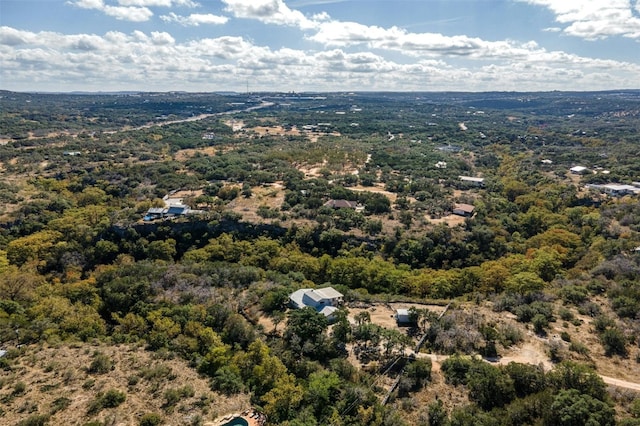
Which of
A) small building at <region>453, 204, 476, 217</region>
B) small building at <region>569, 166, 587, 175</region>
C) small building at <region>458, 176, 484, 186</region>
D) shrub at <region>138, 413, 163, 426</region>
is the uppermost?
small building at <region>569, 166, 587, 175</region>

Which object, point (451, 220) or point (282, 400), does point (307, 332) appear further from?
point (451, 220)

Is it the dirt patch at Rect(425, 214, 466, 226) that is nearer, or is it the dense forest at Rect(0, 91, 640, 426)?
the dense forest at Rect(0, 91, 640, 426)

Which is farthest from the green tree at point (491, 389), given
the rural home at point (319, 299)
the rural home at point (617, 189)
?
the rural home at point (617, 189)

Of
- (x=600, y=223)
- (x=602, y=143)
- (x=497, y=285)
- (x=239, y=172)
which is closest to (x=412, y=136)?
(x=602, y=143)

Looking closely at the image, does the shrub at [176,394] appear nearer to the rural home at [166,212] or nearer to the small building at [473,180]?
the rural home at [166,212]

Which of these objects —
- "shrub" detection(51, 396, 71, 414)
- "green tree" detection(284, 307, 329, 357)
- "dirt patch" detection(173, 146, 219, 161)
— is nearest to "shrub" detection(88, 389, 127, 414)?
"shrub" detection(51, 396, 71, 414)

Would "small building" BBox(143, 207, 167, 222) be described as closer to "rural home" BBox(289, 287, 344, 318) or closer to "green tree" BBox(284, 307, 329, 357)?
"rural home" BBox(289, 287, 344, 318)

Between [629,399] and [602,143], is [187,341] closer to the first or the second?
[629,399]

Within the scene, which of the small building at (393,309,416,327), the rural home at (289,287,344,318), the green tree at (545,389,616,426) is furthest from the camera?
the rural home at (289,287,344,318)
